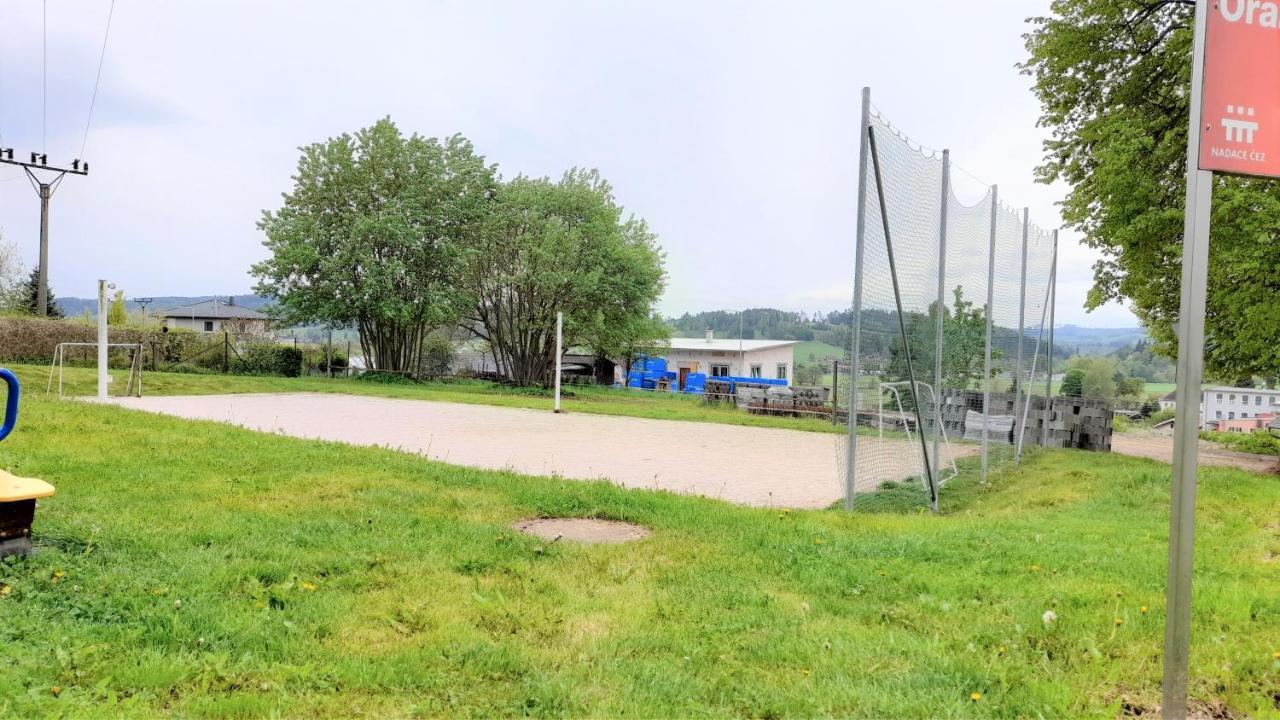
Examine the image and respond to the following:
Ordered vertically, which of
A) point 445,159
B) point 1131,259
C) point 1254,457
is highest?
point 445,159

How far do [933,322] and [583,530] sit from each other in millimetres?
4511

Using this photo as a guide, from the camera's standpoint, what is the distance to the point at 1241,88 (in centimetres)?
199

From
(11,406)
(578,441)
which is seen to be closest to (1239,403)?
(578,441)

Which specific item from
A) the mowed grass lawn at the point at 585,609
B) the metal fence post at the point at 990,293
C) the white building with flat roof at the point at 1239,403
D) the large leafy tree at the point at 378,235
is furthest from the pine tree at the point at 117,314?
the white building with flat roof at the point at 1239,403

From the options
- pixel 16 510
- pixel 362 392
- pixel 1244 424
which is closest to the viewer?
pixel 16 510

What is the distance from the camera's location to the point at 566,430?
11992mm

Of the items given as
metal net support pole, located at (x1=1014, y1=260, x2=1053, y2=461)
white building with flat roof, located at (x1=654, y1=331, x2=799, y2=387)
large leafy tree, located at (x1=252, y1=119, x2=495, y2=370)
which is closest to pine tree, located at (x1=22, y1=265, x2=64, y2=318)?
large leafy tree, located at (x1=252, y1=119, x2=495, y2=370)

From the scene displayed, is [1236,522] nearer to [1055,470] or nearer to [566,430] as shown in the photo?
[1055,470]

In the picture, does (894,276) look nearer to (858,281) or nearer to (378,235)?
(858,281)

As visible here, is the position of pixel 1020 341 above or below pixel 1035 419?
above

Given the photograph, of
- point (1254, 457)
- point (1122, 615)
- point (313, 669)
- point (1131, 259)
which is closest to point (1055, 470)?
point (1131, 259)

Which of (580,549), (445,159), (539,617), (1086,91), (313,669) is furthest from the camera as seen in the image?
(445,159)

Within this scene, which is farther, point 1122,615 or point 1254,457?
point 1254,457

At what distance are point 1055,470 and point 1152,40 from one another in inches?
231
